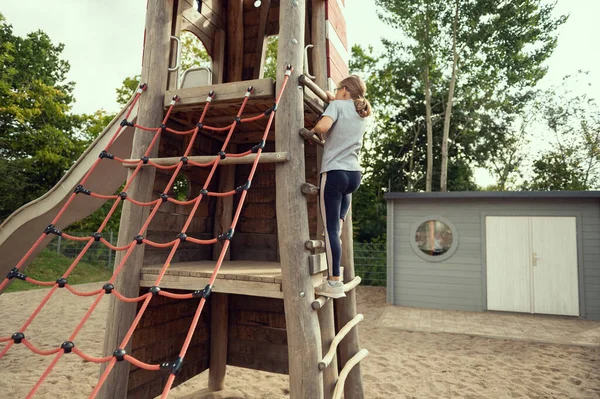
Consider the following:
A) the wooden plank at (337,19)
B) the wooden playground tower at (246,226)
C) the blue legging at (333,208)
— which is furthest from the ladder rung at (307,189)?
the wooden plank at (337,19)

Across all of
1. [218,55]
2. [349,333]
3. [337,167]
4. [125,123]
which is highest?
[218,55]

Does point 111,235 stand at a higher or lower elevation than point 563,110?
lower

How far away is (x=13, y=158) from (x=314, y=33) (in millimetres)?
18029

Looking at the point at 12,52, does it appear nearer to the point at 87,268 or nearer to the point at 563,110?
the point at 87,268

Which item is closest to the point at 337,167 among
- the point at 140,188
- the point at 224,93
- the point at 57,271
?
the point at 224,93

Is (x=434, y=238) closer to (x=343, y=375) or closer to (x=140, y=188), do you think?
(x=343, y=375)

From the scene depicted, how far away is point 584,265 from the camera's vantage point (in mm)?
8039

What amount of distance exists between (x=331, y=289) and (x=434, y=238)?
7147 mm

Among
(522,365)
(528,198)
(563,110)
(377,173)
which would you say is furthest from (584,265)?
(563,110)

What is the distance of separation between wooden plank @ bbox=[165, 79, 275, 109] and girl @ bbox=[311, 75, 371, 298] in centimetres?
45

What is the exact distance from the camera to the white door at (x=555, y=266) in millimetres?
8055

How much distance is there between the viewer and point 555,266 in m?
8.20

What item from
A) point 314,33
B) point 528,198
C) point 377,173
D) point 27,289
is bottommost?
point 27,289

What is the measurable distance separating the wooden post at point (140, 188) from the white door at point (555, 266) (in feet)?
28.1
